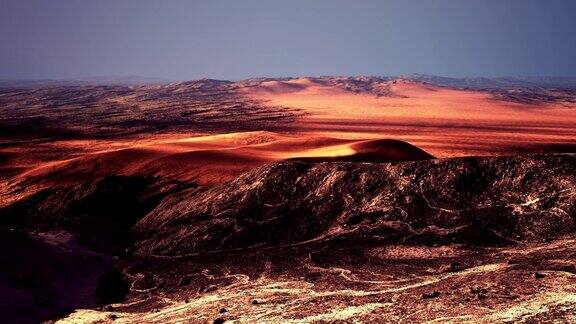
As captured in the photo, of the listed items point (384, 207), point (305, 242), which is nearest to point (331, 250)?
point (305, 242)

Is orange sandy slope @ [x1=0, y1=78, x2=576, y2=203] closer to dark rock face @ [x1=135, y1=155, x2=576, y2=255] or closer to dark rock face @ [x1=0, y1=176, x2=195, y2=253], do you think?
dark rock face @ [x1=0, y1=176, x2=195, y2=253]

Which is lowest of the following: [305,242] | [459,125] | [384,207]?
[305,242]

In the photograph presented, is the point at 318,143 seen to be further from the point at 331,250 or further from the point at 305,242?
Result: the point at 331,250

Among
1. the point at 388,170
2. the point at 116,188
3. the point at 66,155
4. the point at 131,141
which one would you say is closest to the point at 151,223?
the point at 116,188

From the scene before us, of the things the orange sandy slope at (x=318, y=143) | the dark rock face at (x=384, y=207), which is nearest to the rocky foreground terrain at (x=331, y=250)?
the dark rock face at (x=384, y=207)

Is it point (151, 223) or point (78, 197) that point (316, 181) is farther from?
point (78, 197)

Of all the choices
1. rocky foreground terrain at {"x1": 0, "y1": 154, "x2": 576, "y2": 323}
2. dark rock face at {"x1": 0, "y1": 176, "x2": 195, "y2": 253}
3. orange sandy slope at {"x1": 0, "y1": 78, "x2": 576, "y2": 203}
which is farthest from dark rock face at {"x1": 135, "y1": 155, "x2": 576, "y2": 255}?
orange sandy slope at {"x1": 0, "y1": 78, "x2": 576, "y2": 203}

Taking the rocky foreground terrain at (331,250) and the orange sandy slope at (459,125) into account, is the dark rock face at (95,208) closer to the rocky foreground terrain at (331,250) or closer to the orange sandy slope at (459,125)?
the rocky foreground terrain at (331,250)
